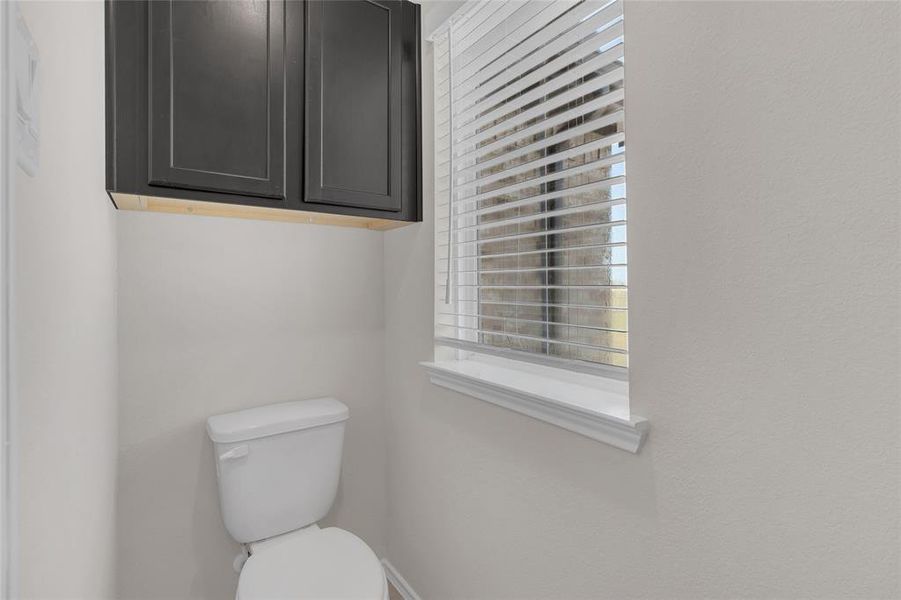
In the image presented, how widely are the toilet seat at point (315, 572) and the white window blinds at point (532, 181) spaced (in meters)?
0.67

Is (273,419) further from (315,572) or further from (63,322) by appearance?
(63,322)

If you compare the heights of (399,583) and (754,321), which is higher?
(754,321)

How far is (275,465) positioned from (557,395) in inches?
37.5

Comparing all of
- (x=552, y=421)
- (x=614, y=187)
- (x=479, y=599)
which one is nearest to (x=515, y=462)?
(x=552, y=421)

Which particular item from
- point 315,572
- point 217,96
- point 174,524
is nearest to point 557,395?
point 315,572

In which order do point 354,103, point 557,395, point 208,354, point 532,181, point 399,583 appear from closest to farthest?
point 557,395, point 532,181, point 354,103, point 208,354, point 399,583

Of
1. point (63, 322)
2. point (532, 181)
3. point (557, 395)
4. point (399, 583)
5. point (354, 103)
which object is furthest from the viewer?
point (399, 583)

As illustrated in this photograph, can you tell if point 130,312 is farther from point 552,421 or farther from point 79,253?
point 552,421

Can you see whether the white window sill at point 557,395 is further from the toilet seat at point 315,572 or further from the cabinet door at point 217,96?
the cabinet door at point 217,96

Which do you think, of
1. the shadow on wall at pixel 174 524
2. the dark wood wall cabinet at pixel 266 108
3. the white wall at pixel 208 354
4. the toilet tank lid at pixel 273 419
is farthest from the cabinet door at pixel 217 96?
the shadow on wall at pixel 174 524

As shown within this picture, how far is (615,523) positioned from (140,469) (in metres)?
1.41

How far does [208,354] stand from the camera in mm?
1531

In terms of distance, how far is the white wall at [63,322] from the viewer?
497 millimetres

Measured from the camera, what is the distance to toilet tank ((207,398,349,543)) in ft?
4.62
